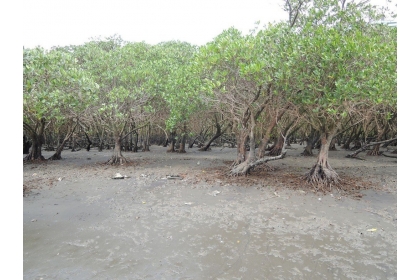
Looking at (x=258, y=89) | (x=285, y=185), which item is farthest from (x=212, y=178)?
(x=258, y=89)

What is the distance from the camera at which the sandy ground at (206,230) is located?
4383 millimetres

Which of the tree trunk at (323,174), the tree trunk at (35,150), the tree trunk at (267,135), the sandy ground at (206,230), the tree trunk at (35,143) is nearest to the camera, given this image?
the sandy ground at (206,230)

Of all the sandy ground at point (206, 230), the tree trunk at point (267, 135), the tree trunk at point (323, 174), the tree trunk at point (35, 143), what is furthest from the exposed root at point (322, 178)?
the tree trunk at point (35, 143)

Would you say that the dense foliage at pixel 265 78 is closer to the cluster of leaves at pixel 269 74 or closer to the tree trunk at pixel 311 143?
the cluster of leaves at pixel 269 74

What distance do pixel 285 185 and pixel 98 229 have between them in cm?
658

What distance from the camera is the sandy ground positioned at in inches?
173

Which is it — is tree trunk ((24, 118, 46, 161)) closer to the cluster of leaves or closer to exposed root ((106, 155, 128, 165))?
the cluster of leaves

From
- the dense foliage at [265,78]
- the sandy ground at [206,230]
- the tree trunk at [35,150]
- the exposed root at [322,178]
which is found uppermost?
the dense foliage at [265,78]

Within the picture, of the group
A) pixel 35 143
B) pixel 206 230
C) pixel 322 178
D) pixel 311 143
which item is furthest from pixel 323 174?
pixel 35 143

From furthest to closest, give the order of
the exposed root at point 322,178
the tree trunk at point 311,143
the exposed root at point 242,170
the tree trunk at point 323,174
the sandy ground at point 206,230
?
1. the tree trunk at point 311,143
2. the exposed root at point 242,170
3. the tree trunk at point 323,174
4. the exposed root at point 322,178
5. the sandy ground at point 206,230

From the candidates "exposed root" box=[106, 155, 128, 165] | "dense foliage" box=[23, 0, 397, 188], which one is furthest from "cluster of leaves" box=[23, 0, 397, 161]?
"exposed root" box=[106, 155, 128, 165]

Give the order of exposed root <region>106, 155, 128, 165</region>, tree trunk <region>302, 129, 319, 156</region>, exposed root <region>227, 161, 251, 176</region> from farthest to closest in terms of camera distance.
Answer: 1. tree trunk <region>302, 129, 319, 156</region>
2. exposed root <region>106, 155, 128, 165</region>
3. exposed root <region>227, 161, 251, 176</region>

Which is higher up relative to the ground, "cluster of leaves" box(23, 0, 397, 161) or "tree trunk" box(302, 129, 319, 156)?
"cluster of leaves" box(23, 0, 397, 161)

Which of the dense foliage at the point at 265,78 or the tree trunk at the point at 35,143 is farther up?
the dense foliage at the point at 265,78
